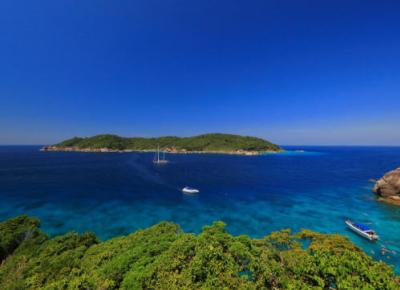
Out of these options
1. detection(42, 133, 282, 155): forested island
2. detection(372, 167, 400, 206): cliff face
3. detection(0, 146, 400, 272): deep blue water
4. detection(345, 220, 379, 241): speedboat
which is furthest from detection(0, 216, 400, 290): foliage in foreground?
detection(42, 133, 282, 155): forested island

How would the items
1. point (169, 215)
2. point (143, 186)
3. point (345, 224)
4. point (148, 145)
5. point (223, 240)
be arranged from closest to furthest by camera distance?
point (223, 240) → point (345, 224) → point (169, 215) → point (143, 186) → point (148, 145)

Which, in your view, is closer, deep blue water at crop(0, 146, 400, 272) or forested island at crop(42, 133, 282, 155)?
deep blue water at crop(0, 146, 400, 272)

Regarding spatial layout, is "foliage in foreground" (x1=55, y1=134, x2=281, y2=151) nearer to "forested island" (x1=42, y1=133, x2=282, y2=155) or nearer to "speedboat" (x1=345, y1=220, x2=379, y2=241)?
"forested island" (x1=42, y1=133, x2=282, y2=155)

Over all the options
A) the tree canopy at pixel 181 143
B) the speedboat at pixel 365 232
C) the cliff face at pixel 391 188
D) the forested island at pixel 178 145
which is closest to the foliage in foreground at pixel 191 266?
the speedboat at pixel 365 232

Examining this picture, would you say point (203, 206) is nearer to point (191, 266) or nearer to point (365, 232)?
point (365, 232)

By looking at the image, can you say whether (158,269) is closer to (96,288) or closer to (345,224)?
(96,288)

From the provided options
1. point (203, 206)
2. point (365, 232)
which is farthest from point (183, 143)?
point (365, 232)

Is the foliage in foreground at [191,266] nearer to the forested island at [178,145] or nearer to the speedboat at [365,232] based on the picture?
the speedboat at [365,232]

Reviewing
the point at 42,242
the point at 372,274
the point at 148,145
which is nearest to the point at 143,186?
the point at 42,242
